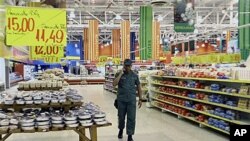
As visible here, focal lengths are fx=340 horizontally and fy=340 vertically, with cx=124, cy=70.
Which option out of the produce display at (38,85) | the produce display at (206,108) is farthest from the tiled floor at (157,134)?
the produce display at (38,85)

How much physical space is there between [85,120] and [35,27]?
12.4 feet

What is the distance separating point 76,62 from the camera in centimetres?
3941

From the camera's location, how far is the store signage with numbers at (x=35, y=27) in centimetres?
786

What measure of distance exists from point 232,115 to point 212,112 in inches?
38.1

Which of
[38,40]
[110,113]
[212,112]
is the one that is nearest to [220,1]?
[110,113]

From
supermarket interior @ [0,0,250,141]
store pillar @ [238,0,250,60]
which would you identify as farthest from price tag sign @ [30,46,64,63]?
store pillar @ [238,0,250,60]

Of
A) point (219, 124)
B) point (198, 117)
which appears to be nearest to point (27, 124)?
point (219, 124)

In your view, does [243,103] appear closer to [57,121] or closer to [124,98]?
[124,98]

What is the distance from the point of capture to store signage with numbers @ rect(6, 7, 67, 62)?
25.8 ft

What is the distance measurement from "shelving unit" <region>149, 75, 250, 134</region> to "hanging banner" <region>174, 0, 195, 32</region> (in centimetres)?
201

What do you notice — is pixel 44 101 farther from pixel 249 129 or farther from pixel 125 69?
pixel 249 129

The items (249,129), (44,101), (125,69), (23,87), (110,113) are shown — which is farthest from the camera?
(110,113)

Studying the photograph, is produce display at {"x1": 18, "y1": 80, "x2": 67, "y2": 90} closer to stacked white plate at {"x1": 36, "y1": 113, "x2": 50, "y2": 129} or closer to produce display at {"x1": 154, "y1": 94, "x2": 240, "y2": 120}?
produce display at {"x1": 154, "y1": 94, "x2": 240, "y2": 120}

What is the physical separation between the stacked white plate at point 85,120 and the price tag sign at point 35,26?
3.36m
